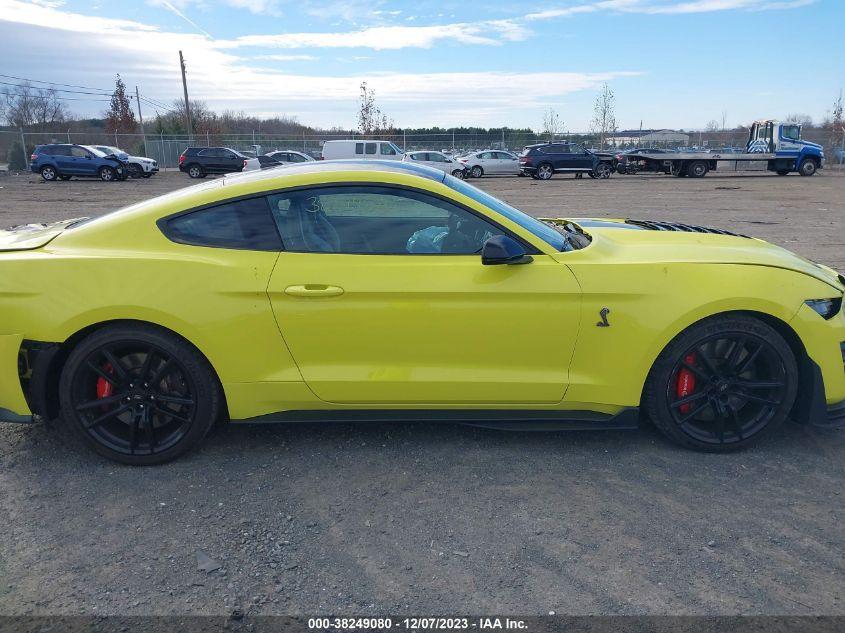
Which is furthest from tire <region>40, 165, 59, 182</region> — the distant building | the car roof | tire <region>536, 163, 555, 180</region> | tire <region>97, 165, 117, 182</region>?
the distant building

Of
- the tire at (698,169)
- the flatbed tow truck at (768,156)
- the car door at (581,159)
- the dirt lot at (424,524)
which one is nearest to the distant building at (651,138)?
the flatbed tow truck at (768,156)

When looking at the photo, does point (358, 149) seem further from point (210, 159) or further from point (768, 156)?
point (768, 156)

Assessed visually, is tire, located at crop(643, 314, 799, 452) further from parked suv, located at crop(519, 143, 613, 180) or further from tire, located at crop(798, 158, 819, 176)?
tire, located at crop(798, 158, 819, 176)

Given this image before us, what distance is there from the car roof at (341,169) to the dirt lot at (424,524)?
1496 millimetres

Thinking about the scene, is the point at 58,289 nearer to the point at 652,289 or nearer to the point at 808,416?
the point at 652,289

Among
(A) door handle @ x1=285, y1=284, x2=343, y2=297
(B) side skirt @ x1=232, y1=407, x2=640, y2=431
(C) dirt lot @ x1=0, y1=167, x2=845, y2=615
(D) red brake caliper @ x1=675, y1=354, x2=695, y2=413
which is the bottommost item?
(C) dirt lot @ x1=0, y1=167, x2=845, y2=615

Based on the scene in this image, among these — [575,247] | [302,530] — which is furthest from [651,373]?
[302,530]

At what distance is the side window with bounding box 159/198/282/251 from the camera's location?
326 centimetres

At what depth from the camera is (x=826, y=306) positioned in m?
3.32

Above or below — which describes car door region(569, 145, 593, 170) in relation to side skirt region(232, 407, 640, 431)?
above

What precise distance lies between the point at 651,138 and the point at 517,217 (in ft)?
157

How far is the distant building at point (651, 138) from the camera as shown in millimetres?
44000

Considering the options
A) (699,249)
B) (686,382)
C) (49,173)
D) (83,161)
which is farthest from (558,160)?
(686,382)

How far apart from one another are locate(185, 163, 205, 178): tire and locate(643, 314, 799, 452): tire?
106 feet
